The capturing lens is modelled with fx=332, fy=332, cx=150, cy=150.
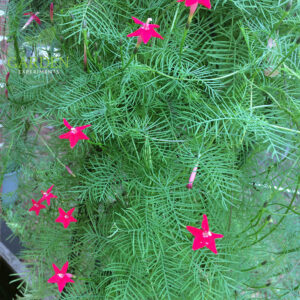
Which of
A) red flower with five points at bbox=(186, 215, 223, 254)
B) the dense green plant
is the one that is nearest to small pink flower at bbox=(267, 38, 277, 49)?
the dense green plant

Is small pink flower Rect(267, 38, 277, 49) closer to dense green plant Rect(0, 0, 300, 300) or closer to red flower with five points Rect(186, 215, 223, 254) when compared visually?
dense green plant Rect(0, 0, 300, 300)

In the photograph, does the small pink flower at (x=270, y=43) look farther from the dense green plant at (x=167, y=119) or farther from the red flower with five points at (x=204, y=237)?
the red flower with five points at (x=204, y=237)

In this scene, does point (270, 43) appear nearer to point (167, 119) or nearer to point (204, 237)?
point (167, 119)

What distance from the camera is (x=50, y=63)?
0.61 m

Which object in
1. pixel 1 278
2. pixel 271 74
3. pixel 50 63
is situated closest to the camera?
pixel 271 74

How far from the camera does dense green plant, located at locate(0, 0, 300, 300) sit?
0.48 m

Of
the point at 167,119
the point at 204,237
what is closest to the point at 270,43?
the point at 167,119

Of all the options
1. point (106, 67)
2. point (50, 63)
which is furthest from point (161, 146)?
point (50, 63)

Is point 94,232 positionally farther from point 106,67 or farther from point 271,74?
point 271,74

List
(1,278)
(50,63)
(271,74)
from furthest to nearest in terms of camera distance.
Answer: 1. (1,278)
2. (50,63)
3. (271,74)

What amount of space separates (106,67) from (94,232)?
31 centimetres

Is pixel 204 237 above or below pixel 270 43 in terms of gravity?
below

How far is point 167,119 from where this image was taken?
511 mm

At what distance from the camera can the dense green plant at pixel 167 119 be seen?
1.58 ft
